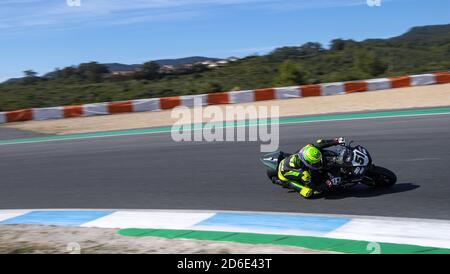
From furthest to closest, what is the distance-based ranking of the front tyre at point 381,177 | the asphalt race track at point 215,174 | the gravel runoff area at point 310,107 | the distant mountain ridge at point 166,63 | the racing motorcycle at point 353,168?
the distant mountain ridge at point 166,63 → the gravel runoff area at point 310,107 → the front tyre at point 381,177 → the asphalt race track at point 215,174 → the racing motorcycle at point 353,168

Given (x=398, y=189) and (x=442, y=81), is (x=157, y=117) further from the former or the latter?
(x=398, y=189)

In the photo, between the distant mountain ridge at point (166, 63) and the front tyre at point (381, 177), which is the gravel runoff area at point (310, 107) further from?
the distant mountain ridge at point (166, 63)

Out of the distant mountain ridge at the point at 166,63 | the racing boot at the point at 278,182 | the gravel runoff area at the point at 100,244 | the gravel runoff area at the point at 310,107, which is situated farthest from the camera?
the distant mountain ridge at the point at 166,63

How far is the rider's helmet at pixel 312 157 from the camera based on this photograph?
25.8ft

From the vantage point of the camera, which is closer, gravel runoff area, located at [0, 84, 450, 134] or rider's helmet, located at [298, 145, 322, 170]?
rider's helmet, located at [298, 145, 322, 170]

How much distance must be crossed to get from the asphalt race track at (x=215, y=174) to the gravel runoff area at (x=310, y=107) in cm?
326

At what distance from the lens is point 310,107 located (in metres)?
19.3

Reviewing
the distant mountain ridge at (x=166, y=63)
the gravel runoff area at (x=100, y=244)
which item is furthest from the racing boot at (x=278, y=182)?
the distant mountain ridge at (x=166, y=63)

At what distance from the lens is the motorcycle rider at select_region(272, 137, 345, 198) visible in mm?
7926

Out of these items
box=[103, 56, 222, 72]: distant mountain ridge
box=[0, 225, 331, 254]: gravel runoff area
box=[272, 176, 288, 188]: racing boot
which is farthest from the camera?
box=[103, 56, 222, 72]: distant mountain ridge

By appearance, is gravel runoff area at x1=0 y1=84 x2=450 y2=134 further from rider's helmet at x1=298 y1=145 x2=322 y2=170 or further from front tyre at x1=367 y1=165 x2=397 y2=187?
rider's helmet at x1=298 y1=145 x2=322 y2=170

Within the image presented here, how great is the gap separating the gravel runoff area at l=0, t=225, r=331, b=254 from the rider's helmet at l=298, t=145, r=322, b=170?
2.01 m

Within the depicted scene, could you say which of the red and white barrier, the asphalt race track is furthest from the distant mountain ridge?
the asphalt race track
